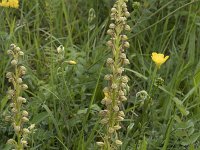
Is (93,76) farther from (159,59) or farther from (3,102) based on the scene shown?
(3,102)

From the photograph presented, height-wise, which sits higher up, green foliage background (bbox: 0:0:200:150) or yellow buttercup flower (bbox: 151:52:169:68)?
yellow buttercup flower (bbox: 151:52:169:68)

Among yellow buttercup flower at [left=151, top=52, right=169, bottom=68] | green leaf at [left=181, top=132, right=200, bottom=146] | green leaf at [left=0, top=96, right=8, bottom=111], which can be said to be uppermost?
yellow buttercup flower at [left=151, top=52, right=169, bottom=68]

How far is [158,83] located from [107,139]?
85cm

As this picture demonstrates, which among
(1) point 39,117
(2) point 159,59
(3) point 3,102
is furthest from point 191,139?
(3) point 3,102

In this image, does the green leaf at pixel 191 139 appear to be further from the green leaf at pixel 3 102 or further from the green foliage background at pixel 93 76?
the green leaf at pixel 3 102

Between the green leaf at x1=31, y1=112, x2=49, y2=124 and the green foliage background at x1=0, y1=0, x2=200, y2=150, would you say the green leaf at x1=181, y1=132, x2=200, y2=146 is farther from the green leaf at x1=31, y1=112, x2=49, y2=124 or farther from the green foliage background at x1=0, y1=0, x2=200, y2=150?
the green leaf at x1=31, y1=112, x2=49, y2=124

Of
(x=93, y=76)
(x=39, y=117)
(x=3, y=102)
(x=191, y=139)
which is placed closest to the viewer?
(x=191, y=139)

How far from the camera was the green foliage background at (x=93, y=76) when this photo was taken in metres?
2.55

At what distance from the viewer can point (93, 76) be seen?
2941 mm

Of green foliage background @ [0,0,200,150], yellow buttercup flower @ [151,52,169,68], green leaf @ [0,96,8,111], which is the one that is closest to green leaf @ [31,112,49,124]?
green foliage background @ [0,0,200,150]

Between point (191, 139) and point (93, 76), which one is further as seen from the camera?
point (93, 76)

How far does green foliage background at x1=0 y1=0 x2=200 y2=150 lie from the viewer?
255 centimetres

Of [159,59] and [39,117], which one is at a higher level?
[159,59]

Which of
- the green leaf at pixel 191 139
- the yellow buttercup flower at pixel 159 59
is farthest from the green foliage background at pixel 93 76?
the yellow buttercup flower at pixel 159 59
